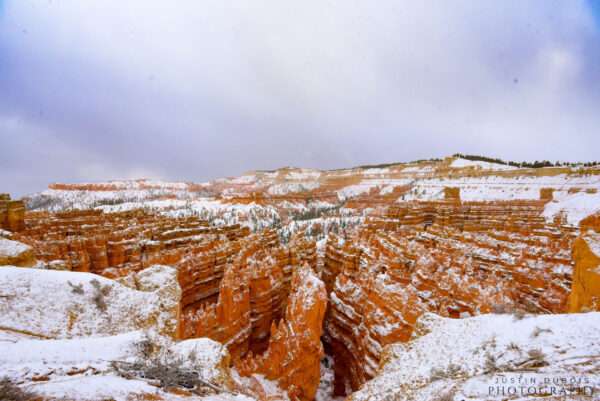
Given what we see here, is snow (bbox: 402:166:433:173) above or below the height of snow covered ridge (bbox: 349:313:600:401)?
above

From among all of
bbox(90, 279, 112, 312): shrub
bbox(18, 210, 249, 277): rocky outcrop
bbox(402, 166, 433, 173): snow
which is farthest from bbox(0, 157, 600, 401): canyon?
bbox(402, 166, 433, 173): snow

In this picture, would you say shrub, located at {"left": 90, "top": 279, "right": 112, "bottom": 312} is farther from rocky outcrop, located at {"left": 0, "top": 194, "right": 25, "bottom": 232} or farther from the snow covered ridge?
rocky outcrop, located at {"left": 0, "top": 194, "right": 25, "bottom": 232}

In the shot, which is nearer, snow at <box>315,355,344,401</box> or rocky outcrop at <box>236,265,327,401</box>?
rocky outcrop at <box>236,265,327,401</box>

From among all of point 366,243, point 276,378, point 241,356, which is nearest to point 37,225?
point 241,356

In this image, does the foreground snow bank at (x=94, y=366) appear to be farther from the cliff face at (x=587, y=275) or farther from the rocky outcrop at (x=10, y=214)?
the rocky outcrop at (x=10, y=214)

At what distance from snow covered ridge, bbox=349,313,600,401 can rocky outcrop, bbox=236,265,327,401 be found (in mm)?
4749

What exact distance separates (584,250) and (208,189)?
201 m

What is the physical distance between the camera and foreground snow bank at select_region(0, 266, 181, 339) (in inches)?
260

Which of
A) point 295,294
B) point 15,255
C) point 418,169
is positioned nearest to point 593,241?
point 295,294

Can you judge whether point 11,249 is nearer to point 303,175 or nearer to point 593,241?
point 593,241

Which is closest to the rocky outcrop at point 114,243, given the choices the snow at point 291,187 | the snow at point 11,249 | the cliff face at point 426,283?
the snow at point 11,249

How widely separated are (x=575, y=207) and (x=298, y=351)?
46.6m

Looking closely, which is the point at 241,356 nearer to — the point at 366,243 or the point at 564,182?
the point at 366,243

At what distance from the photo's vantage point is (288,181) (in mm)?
182625
